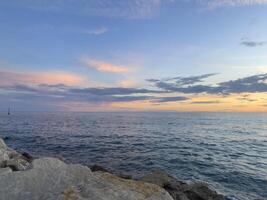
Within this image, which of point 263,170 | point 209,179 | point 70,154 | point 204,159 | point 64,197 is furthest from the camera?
point 70,154

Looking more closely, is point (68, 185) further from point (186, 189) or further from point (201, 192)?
point (201, 192)

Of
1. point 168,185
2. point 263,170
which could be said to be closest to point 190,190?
point 168,185

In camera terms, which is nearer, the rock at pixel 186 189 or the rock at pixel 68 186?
the rock at pixel 68 186

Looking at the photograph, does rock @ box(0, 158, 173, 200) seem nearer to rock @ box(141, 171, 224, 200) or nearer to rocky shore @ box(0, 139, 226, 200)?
rocky shore @ box(0, 139, 226, 200)

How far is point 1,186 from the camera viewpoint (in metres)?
7.40

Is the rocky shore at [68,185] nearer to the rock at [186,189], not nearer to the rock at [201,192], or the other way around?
the rock at [186,189]

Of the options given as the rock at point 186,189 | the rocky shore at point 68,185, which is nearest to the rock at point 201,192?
the rock at point 186,189

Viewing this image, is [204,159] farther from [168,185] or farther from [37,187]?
[37,187]

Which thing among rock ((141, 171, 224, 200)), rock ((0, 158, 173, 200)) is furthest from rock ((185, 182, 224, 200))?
rock ((0, 158, 173, 200))

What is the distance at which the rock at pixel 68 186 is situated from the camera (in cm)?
659

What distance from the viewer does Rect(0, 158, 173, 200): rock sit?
259 inches

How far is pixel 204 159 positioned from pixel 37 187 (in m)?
23.0

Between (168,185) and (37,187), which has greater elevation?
(37,187)

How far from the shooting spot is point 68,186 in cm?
759
